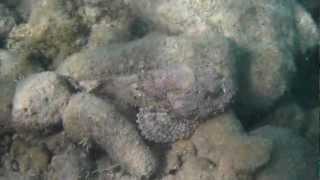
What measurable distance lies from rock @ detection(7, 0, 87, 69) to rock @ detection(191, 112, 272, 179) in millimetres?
1491

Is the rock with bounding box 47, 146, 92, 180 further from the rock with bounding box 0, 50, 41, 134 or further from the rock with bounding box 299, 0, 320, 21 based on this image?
the rock with bounding box 299, 0, 320, 21

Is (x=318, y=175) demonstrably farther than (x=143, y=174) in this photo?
Yes

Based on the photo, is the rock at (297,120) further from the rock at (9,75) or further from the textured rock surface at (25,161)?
the rock at (9,75)

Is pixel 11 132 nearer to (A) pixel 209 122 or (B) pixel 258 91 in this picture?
(A) pixel 209 122

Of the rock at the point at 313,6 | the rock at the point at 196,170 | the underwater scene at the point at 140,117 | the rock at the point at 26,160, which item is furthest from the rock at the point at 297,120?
the rock at the point at 26,160

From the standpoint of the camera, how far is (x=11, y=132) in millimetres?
3832

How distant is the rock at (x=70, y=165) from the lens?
359 centimetres

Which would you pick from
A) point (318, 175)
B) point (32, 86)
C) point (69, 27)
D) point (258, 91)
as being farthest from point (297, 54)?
point (32, 86)

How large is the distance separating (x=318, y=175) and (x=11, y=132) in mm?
2548

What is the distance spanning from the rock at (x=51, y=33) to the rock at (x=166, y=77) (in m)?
0.48

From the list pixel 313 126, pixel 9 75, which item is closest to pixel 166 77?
pixel 9 75

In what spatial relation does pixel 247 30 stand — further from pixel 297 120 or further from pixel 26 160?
pixel 26 160

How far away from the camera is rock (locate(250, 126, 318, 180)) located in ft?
12.2

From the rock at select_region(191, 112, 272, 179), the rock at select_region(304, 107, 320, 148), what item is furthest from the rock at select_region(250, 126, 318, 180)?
the rock at select_region(304, 107, 320, 148)
